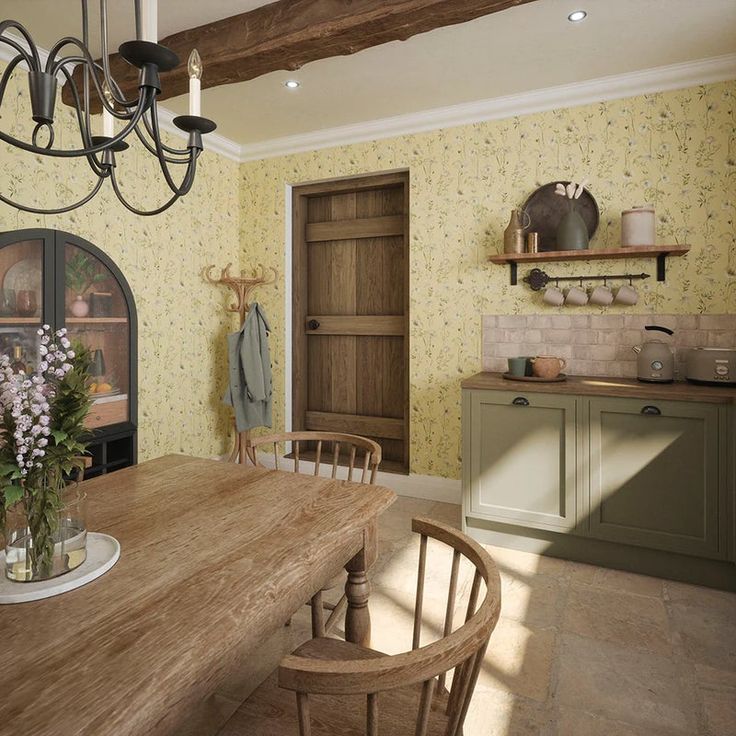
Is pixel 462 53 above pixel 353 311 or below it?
above

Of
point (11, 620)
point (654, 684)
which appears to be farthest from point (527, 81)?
point (11, 620)

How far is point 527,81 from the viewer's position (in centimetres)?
304

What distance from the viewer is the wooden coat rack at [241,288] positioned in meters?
3.95

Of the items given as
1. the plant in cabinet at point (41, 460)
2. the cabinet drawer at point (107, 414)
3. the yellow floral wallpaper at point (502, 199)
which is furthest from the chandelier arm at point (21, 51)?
the yellow floral wallpaper at point (502, 199)

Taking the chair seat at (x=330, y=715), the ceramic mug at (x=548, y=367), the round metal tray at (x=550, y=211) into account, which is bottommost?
the chair seat at (x=330, y=715)

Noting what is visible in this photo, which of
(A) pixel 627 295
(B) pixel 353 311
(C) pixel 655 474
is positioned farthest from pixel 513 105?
(C) pixel 655 474

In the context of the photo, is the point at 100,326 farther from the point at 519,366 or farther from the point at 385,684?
the point at 385,684

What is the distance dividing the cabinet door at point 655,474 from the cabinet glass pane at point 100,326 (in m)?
2.62

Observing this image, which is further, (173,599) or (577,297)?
(577,297)

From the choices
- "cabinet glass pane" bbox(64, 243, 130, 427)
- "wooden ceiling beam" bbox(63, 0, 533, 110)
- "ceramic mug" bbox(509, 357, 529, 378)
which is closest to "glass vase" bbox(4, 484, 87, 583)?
"cabinet glass pane" bbox(64, 243, 130, 427)

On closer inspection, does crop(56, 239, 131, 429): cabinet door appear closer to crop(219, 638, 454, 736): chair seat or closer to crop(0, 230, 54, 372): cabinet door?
crop(0, 230, 54, 372): cabinet door

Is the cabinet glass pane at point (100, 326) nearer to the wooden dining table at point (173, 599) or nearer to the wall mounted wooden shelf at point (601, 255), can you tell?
the wooden dining table at point (173, 599)

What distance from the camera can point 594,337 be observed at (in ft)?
10.3

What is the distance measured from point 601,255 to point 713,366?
0.82 meters
